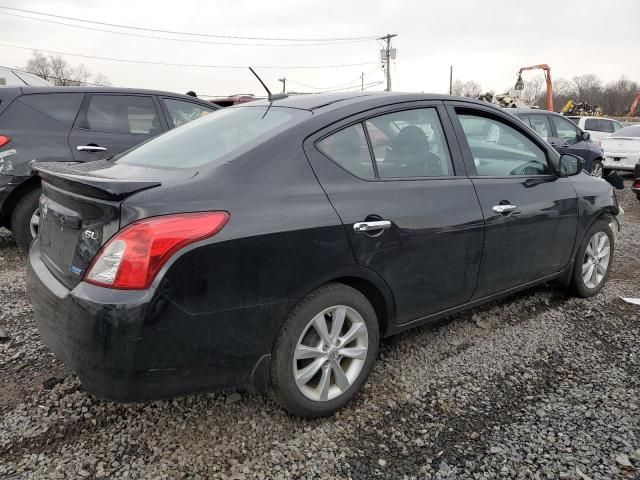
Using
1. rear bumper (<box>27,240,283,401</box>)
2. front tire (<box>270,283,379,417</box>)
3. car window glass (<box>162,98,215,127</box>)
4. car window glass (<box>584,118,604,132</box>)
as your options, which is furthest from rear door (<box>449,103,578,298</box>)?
car window glass (<box>584,118,604,132</box>)

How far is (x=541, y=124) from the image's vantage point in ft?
33.0

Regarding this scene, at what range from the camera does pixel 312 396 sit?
92.7 inches

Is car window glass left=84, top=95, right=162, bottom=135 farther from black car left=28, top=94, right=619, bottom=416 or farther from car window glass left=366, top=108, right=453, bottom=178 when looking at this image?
car window glass left=366, top=108, right=453, bottom=178

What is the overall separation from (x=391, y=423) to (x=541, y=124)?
9.29 m

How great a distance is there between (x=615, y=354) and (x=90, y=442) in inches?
121

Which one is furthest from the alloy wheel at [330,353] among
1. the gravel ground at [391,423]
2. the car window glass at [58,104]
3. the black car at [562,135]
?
the black car at [562,135]

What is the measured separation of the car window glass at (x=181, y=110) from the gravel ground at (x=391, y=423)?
319 centimetres

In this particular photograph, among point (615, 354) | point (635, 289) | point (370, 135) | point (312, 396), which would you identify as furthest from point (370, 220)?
point (635, 289)

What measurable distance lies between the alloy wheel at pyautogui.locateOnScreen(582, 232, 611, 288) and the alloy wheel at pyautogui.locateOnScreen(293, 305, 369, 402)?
241cm

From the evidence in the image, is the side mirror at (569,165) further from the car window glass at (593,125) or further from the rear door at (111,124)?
the car window glass at (593,125)

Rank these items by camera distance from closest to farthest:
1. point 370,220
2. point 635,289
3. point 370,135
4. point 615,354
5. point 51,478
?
point 51,478 → point 370,220 → point 370,135 → point 615,354 → point 635,289

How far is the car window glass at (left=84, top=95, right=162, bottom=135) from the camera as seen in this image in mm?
5145

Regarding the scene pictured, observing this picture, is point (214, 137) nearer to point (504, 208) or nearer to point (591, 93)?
point (504, 208)

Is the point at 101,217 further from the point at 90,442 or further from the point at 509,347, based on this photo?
the point at 509,347
